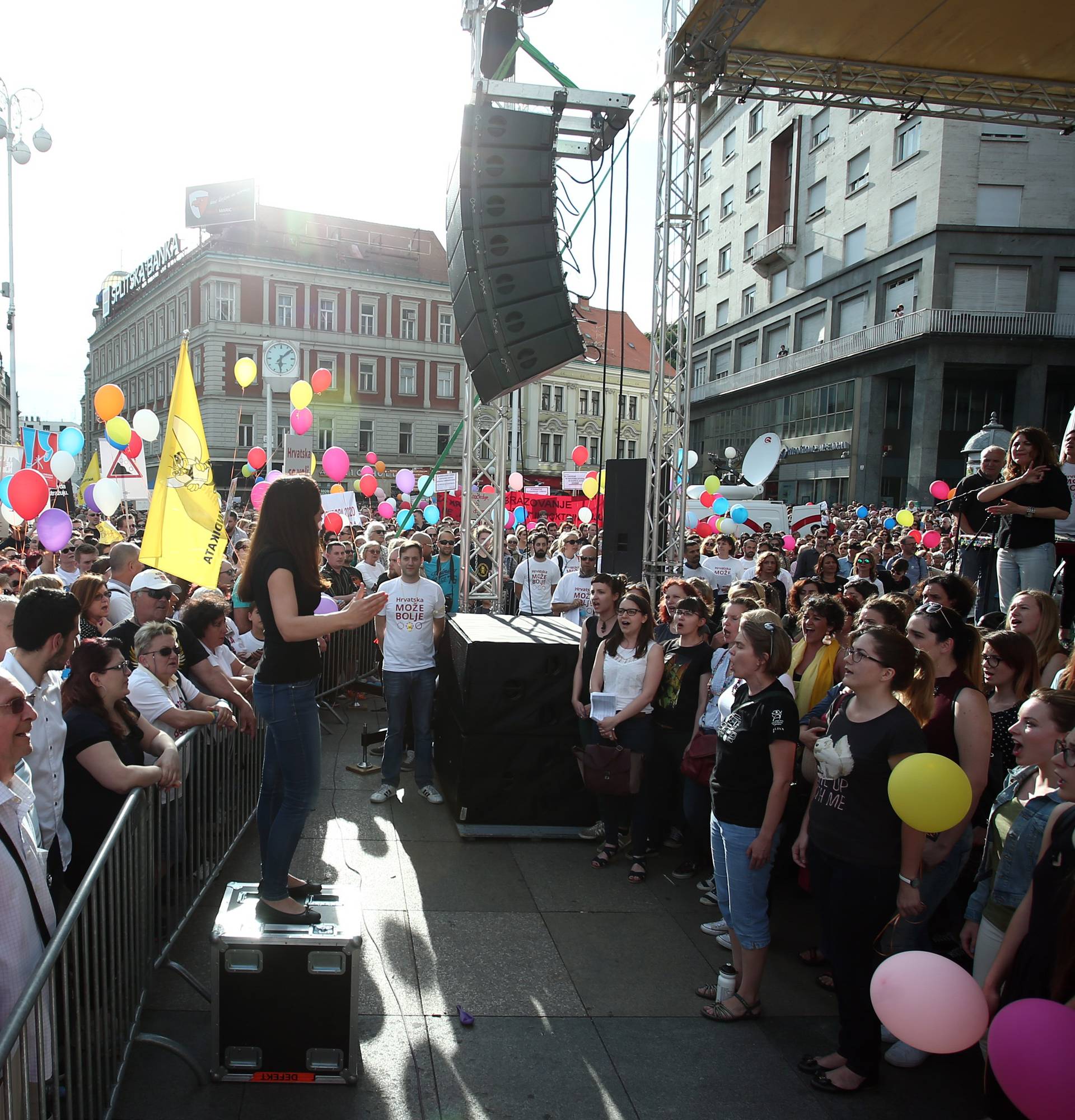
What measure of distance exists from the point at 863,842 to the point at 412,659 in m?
3.90

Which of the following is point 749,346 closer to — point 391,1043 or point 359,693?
point 359,693

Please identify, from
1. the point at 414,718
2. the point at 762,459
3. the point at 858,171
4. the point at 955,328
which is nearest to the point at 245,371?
the point at 414,718

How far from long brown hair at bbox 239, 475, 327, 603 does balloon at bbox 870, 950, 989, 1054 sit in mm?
2495

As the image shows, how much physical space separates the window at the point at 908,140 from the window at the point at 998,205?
2.99 metres

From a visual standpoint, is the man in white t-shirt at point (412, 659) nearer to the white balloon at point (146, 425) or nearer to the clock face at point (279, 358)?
the white balloon at point (146, 425)

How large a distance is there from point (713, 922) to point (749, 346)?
44289 mm

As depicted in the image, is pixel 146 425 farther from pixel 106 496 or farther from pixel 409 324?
pixel 409 324

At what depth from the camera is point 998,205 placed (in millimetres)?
31984

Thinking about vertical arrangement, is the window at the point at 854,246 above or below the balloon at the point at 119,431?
above

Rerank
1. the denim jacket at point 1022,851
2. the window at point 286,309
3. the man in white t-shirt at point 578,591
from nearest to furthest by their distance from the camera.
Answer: the denim jacket at point 1022,851, the man in white t-shirt at point 578,591, the window at point 286,309

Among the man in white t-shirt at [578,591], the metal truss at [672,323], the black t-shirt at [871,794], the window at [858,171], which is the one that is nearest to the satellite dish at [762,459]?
the metal truss at [672,323]

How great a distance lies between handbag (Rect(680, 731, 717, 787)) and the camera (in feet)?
15.8

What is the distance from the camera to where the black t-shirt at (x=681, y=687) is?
17.5 feet

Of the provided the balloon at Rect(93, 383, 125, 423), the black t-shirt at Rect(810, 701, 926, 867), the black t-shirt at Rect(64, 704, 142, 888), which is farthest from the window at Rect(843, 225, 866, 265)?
the black t-shirt at Rect(64, 704, 142, 888)
